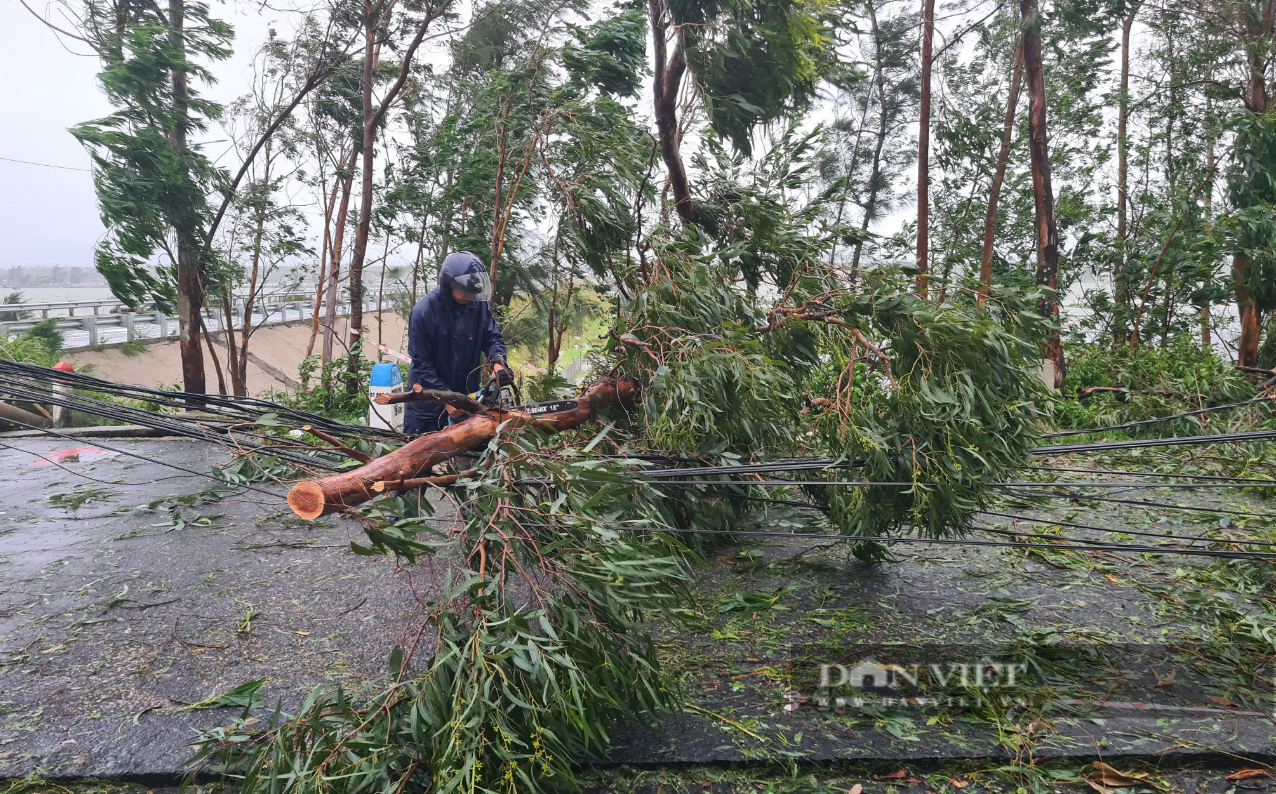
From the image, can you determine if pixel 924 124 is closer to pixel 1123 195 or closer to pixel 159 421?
pixel 1123 195

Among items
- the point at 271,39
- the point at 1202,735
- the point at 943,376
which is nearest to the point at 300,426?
the point at 943,376

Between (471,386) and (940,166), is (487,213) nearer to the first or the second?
(471,386)

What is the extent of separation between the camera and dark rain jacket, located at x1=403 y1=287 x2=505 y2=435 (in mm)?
4914

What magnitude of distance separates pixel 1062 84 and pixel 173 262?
41.3 feet

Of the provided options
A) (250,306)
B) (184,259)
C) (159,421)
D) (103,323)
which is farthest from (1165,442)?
(103,323)

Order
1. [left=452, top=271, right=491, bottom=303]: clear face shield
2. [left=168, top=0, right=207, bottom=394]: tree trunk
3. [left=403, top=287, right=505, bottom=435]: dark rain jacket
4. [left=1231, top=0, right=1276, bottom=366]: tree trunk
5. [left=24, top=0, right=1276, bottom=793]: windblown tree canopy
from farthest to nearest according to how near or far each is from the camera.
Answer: [left=168, top=0, right=207, bottom=394]: tree trunk → [left=1231, top=0, right=1276, bottom=366]: tree trunk → [left=403, top=287, right=505, bottom=435]: dark rain jacket → [left=452, top=271, right=491, bottom=303]: clear face shield → [left=24, top=0, right=1276, bottom=793]: windblown tree canopy

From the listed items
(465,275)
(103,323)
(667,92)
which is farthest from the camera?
(103,323)

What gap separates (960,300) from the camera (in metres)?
4.11

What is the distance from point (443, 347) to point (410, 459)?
1.80 meters

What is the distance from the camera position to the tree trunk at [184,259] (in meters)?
9.24

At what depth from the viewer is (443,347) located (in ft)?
16.6

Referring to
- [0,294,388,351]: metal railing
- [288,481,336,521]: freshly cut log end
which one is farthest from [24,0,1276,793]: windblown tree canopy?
[0,294,388,351]: metal railing

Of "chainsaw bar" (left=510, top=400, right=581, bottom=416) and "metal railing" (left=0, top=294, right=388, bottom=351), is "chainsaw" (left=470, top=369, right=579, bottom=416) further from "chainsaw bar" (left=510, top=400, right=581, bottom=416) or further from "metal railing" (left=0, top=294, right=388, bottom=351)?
"metal railing" (left=0, top=294, right=388, bottom=351)

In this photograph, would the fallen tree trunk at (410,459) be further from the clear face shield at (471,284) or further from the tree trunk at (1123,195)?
the tree trunk at (1123,195)
